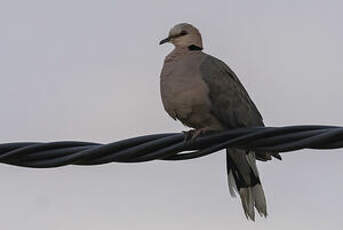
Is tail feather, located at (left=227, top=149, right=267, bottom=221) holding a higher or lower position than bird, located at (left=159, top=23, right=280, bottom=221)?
lower

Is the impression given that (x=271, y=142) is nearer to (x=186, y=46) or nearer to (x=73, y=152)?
(x=73, y=152)

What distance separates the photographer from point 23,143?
154 inches

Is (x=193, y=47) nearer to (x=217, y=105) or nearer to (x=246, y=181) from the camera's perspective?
(x=217, y=105)

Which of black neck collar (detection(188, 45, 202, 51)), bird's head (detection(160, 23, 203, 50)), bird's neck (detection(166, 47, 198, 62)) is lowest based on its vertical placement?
bird's neck (detection(166, 47, 198, 62))

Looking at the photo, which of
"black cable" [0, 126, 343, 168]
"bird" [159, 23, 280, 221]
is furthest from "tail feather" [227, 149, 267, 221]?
"black cable" [0, 126, 343, 168]

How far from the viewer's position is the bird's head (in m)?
6.40

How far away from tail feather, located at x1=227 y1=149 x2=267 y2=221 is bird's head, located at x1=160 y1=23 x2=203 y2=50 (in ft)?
3.08

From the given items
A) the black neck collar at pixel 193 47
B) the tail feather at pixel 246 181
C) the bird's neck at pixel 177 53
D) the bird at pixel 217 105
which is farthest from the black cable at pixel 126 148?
the black neck collar at pixel 193 47

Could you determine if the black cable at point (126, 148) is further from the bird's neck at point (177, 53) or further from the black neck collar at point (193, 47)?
the black neck collar at point (193, 47)

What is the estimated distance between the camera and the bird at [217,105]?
5.52 m

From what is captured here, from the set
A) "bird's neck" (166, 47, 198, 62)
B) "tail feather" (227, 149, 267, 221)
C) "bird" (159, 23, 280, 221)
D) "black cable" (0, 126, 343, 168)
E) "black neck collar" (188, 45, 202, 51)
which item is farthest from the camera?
"black neck collar" (188, 45, 202, 51)

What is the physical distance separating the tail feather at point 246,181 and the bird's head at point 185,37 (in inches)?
36.9

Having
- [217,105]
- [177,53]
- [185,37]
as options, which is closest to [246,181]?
[217,105]

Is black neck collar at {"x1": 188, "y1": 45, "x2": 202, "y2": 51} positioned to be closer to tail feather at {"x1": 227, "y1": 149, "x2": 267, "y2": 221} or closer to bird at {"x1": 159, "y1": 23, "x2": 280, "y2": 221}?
bird at {"x1": 159, "y1": 23, "x2": 280, "y2": 221}
